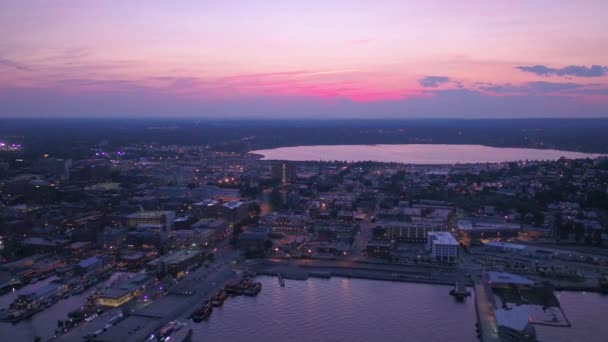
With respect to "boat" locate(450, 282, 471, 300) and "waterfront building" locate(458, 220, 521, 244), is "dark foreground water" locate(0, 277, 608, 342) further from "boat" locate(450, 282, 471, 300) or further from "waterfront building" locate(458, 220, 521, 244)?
"waterfront building" locate(458, 220, 521, 244)

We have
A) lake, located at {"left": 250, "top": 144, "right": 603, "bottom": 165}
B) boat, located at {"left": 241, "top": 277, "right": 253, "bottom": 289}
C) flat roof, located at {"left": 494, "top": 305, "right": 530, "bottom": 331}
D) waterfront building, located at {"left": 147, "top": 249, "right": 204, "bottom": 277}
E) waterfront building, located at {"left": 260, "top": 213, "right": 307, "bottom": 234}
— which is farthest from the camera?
lake, located at {"left": 250, "top": 144, "right": 603, "bottom": 165}

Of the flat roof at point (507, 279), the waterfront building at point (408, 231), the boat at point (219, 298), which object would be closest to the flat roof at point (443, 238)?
the waterfront building at point (408, 231)

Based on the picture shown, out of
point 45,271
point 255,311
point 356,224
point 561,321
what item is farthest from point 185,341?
point 356,224

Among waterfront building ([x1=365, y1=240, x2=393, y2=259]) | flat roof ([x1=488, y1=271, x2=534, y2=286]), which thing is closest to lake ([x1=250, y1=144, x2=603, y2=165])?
waterfront building ([x1=365, y1=240, x2=393, y2=259])

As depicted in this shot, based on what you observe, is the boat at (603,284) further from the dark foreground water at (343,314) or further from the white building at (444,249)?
the white building at (444,249)

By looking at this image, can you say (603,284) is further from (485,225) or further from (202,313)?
(202,313)

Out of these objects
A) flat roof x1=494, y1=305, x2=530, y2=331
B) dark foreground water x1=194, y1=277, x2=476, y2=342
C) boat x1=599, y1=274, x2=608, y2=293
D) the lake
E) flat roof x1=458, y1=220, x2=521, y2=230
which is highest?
the lake
